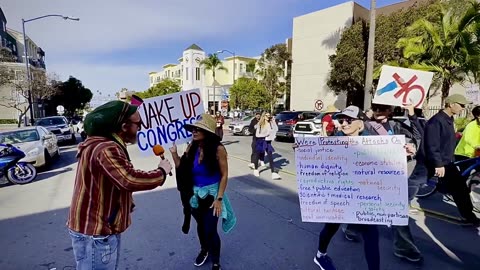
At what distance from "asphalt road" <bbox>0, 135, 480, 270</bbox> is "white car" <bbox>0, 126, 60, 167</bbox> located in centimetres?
242

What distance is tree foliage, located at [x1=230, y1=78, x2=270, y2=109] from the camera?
129 feet

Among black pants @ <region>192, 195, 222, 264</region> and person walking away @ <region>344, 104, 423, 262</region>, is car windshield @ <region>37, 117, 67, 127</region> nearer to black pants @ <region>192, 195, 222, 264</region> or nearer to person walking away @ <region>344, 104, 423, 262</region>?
black pants @ <region>192, 195, 222, 264</region>

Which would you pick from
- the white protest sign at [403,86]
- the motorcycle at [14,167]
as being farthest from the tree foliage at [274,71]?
the white protest sign at [403,86]

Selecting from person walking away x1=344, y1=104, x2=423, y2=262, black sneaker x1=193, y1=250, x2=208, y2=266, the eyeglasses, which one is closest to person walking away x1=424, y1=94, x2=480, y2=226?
person walking away x1=344, y1=104, x2=423, y2=262

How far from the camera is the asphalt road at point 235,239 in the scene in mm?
3279

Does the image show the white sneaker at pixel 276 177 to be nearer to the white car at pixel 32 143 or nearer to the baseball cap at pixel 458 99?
the baseball cap at pixel 458 99

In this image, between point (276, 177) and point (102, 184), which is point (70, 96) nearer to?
point (276, 177)

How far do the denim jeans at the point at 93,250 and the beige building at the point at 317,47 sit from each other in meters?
27.6

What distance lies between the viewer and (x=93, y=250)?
182cm

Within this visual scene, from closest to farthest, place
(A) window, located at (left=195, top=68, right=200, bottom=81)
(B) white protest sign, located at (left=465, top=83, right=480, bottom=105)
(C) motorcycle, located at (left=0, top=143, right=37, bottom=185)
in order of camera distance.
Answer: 1. (C) motorcycle, located at (left=0, top=143, right=37, bottom=185)
2. (B) white protest sign, located at (left=465, top=83, right=480, bottom=105)
3. (A) window, located at (left=195, top=68, right=200, bottom=81)

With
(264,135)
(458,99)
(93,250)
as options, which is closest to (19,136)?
(264,135)

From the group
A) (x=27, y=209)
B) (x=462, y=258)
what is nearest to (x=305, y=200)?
(x=462, y=258)

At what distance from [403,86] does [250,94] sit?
1471 inches

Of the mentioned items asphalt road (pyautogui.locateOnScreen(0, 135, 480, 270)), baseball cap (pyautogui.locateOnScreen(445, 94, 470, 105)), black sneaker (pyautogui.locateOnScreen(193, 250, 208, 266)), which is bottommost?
asphalt road (pyautogui.locateOnScreen(0, 135, 480, 270))
